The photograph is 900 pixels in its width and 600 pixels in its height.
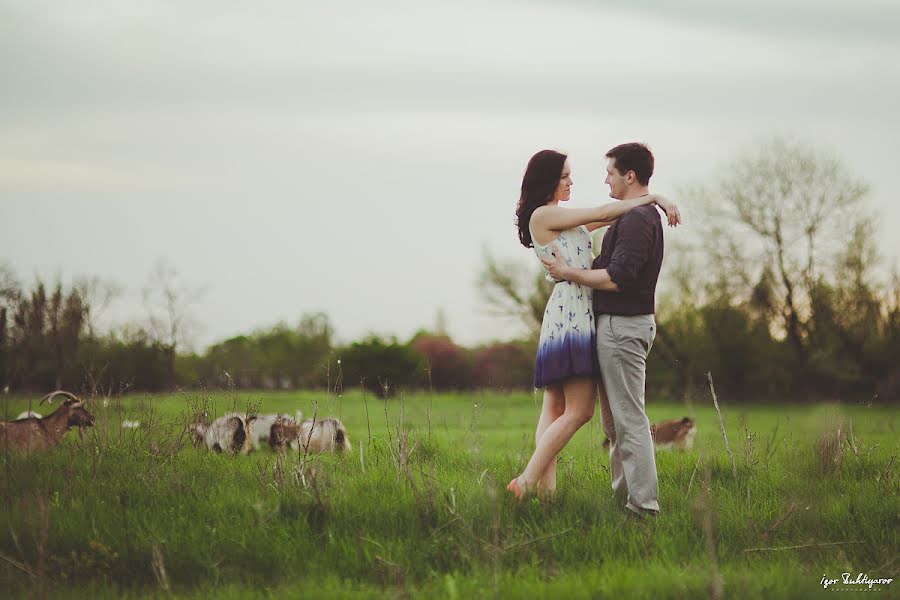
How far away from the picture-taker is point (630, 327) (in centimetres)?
545

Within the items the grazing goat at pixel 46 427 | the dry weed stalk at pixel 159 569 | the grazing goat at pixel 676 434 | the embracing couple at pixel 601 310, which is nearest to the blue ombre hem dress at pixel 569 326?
the embracing couple at pixel 601 310

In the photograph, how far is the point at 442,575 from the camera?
440cm

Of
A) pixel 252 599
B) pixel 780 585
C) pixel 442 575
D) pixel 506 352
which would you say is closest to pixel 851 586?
pixel 780 585

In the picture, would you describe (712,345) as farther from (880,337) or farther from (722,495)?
(722,495)

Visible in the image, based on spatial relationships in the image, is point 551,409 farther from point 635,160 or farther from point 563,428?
point 635,160

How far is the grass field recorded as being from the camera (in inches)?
165

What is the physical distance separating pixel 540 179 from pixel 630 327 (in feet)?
4.09

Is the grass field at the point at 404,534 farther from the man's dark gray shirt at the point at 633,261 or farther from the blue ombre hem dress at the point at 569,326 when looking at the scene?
the man's dark gray shirt at the point at 633,261

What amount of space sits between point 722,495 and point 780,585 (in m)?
2.13

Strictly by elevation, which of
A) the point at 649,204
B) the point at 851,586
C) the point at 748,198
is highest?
the point at 748,198

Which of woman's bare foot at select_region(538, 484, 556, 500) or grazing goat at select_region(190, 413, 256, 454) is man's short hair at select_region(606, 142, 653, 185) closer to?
woman's bare foot at select_region(538, 484, 556, 500)

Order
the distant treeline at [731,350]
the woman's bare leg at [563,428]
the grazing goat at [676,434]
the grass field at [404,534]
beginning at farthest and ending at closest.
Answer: the distant treeline at [731,350] → the grazing goat at [676,434] → the woman's bare leg at [563,428] → the grass field at [404,534]

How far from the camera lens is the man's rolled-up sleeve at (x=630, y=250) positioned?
17.5ft

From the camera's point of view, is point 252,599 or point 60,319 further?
point 60,319
